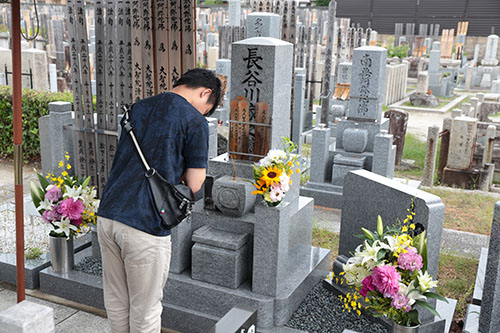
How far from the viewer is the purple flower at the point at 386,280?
3.31m

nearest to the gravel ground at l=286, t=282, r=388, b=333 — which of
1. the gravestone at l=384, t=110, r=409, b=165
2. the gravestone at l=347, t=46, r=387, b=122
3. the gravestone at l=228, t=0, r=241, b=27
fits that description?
the gravestone at l=347, t=46, r=387, b=122

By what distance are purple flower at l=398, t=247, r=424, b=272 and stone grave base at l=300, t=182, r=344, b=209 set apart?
462 centimetres

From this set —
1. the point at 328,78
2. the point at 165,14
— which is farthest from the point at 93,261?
the point at 328,78

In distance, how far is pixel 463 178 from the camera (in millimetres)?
10188

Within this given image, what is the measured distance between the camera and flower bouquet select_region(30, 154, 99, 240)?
4746 mm

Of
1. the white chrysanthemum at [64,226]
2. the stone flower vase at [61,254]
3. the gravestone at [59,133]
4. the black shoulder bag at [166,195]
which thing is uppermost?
the black shoulder bag at [166,195]

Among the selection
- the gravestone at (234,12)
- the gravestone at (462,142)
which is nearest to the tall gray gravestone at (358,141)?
the gravestone at (462,142)

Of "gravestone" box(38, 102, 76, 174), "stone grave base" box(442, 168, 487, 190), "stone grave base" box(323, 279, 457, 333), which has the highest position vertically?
"gravestone" box(38, 102, 76, 174)

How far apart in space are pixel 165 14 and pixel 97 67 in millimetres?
1245

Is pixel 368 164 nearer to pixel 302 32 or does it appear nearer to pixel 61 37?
pixel 302 32

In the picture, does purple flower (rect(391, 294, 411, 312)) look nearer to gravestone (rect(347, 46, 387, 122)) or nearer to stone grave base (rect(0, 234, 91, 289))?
stone grave base (rect(0, 234, 91, 289))

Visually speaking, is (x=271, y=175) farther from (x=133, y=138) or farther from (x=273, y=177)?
(x=133, y=138)

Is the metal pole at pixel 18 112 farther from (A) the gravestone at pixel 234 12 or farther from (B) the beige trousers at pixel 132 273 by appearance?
(A) the gravestone at pixel 234 12

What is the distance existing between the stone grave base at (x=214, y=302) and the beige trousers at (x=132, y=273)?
1156 mm
